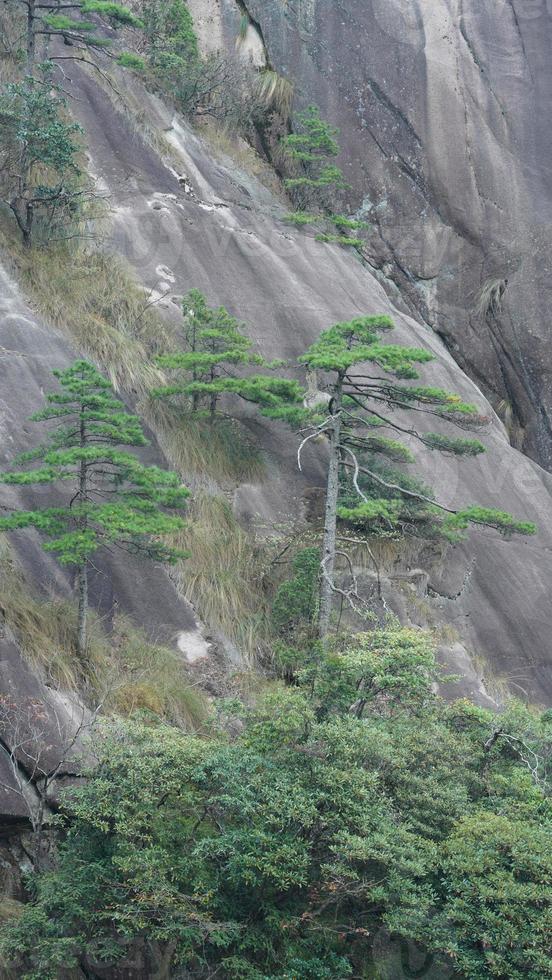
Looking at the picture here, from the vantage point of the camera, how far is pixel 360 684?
13031 millimetres

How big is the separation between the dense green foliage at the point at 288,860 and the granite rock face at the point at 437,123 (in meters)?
18.0

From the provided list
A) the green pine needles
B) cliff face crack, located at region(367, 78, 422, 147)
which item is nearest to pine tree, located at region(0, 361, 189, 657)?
the green pine needles

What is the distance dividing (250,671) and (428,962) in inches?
230

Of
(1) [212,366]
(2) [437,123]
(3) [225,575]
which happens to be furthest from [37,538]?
(2) [437,123]

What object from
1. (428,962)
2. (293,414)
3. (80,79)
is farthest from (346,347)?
(80,79)

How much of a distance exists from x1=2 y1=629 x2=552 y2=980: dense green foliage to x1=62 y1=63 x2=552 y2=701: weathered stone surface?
632 centimetres

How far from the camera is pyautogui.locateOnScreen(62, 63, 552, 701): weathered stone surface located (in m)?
18.9

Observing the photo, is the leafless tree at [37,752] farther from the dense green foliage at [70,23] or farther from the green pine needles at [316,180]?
the green pine needles at [316,180]

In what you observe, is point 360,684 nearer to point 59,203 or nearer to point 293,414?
point 293,414

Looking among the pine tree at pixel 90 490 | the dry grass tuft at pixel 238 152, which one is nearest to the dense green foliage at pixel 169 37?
the dry grass tuft at pixel 238 152

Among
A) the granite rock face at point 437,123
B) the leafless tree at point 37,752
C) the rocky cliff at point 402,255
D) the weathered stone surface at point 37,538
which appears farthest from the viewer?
the granite rock face at point 437,123

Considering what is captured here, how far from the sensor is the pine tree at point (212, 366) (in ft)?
56.6

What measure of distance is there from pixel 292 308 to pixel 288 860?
13336 millimetres

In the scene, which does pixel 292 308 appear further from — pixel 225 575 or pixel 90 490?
pixel 90 490
